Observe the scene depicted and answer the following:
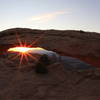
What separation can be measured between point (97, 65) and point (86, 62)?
0.92 m

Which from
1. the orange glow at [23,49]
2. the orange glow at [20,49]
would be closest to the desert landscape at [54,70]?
the orange glow at [23,49]

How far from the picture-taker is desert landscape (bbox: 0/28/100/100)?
764 cm

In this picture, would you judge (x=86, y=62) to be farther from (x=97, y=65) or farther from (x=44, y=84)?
(x=44, y=84)

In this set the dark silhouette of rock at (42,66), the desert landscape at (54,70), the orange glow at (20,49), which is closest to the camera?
the desert landscape at (54,70)

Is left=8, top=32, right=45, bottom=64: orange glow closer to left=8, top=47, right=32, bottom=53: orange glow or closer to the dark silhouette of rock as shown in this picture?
left=8, top=47, right=32, bottom=53: orange glow

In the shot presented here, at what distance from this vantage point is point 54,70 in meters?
9.98

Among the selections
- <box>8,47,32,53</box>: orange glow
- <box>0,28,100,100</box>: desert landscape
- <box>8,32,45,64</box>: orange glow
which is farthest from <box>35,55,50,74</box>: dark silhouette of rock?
<box>8,47,32,53</box>: orange glow

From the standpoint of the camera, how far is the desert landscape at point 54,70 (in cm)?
764

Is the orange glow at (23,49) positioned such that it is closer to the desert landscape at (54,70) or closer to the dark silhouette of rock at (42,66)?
the desert landscape at (54,70)

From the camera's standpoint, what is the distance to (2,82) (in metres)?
8.48

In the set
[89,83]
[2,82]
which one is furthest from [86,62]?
[2,82]

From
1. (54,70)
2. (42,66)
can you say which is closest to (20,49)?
(42,66)

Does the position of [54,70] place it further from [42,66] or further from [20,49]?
[20,49]

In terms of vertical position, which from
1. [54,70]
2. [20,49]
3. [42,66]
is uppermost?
[20,49]
